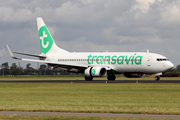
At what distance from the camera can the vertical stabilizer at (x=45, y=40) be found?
70562mm

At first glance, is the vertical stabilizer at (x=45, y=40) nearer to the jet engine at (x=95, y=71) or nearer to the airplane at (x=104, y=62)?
the airplane at (x=104, y=62)

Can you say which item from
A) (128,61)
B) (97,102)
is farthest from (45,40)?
(97,102)

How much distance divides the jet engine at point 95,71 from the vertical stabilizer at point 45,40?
12.4 metres

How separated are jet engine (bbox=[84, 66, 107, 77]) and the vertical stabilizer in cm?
1235

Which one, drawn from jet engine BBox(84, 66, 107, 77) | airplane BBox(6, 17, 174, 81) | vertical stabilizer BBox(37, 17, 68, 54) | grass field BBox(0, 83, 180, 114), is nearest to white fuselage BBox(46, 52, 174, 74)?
airplane BBox(6, 17, 174, 81)

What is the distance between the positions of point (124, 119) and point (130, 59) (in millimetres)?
42423

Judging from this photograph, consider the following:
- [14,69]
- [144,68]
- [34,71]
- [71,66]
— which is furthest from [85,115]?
[14,69]

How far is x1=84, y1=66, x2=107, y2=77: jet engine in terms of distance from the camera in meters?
58.8

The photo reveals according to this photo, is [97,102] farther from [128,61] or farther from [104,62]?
[104,62]

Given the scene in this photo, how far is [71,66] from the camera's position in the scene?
63.2 meters

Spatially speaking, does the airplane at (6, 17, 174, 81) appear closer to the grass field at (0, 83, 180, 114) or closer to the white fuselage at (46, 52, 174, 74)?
the white fuselage at (46, 52, 174, 74)

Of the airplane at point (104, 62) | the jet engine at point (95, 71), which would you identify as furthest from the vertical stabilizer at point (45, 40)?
the jet engine at point (95, 71)

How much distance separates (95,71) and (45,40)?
16.9m

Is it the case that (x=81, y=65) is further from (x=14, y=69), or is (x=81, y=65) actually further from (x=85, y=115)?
(x=14, y=69)
